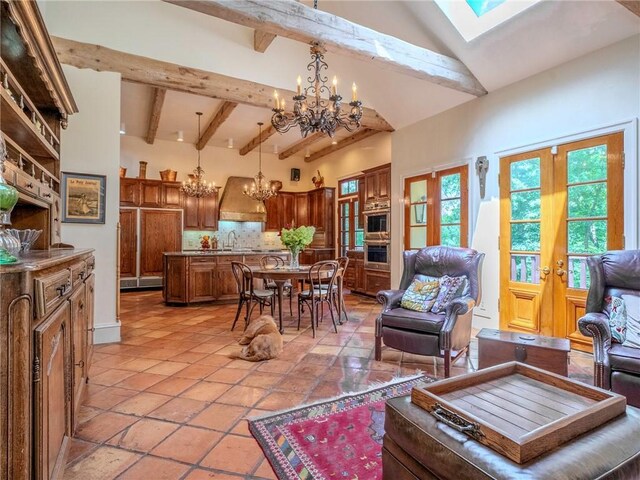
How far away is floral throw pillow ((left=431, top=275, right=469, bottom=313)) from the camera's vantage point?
126 inches

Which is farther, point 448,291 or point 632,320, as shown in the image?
point 448,291

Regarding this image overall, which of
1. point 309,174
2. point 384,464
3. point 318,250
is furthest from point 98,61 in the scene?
point 309,174

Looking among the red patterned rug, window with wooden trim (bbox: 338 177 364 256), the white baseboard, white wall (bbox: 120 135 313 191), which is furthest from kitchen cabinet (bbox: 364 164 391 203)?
the white baseboard

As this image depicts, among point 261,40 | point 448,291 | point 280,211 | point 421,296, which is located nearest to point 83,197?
point 261,40

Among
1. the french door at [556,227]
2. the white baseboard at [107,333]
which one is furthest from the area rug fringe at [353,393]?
the white baseboard at [107,333]

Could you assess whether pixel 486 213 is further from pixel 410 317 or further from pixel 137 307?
pixel 137 307

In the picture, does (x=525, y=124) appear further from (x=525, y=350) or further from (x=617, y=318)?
(x=525, y=350)

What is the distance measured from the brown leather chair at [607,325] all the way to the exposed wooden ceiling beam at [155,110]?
551 cm

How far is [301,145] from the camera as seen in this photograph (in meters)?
→ 8.11

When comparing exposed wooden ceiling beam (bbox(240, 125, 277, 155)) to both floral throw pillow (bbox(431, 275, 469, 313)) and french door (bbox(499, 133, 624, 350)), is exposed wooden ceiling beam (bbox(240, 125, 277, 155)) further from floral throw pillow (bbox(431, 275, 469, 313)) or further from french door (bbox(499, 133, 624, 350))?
floral throw pillow (bbox(431, 275, 469, 313))

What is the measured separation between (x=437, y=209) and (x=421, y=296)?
2268 millimetres

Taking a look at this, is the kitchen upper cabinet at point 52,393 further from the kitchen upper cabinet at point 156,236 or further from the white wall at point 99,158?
the kitchen upper cabinet at point 156,236

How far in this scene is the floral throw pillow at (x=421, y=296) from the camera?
3.23m

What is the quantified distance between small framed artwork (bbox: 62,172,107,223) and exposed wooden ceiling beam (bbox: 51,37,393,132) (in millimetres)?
1259
